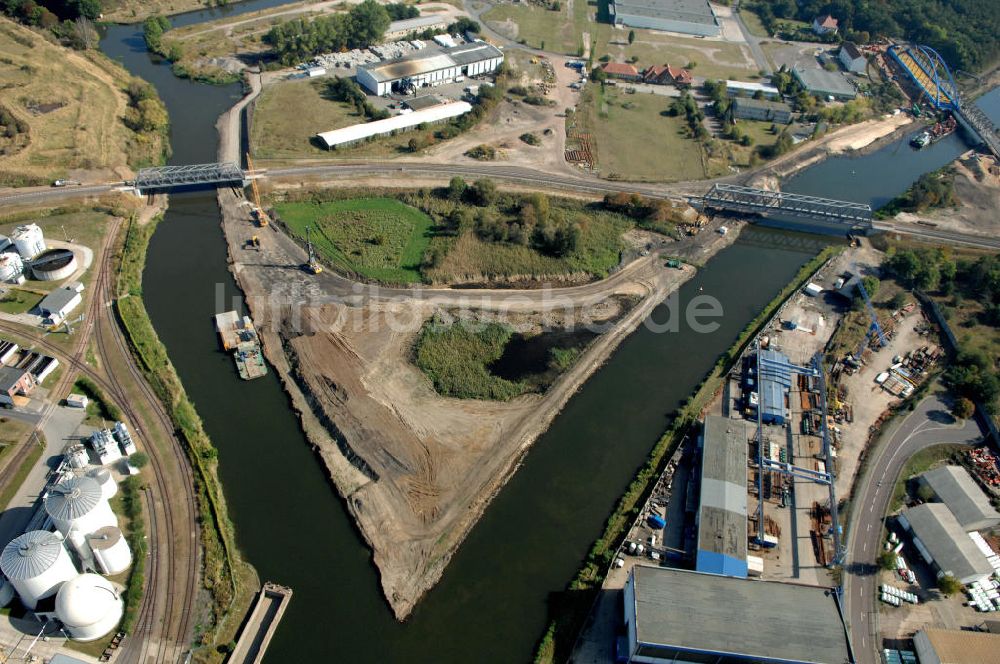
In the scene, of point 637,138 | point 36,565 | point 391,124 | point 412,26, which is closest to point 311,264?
point 391,124

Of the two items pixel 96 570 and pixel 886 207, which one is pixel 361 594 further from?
pixel 886 207

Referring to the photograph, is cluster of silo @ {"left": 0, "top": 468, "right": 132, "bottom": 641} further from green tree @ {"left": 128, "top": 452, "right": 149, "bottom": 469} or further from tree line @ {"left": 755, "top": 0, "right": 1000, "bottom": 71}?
tree line @ {"left": 755, "top": 0, "right": 1000, "bottom": 71}

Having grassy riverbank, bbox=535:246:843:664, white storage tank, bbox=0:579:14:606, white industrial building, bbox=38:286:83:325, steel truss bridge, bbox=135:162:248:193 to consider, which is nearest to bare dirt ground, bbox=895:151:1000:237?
grassy riverbank, bbox=535:246:843:664

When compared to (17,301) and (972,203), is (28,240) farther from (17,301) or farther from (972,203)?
(972,203)

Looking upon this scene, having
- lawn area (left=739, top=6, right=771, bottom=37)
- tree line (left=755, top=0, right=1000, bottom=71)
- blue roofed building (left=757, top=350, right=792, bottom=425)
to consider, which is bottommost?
blue roofed building (left=757, top=350, right=792, bottom=425)

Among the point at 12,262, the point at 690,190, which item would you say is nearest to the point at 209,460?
the point at 12,262

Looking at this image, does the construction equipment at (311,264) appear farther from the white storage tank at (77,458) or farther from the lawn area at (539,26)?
the lawn area at (539,26)
